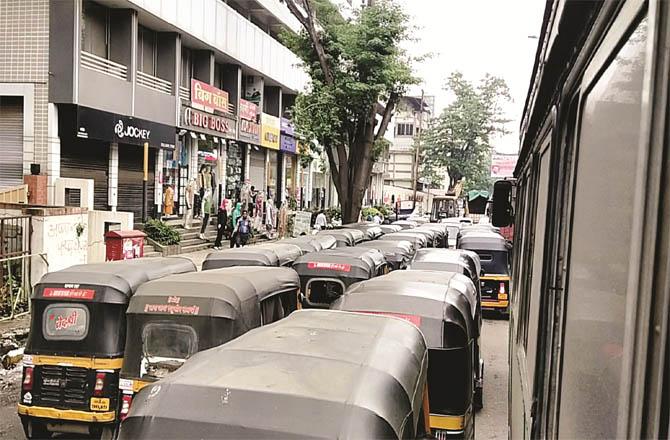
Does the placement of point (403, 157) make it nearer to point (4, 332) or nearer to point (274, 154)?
point (274, 154)

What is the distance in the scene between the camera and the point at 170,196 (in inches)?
881

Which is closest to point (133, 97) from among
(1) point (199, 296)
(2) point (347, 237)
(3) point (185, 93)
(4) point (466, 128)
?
(3) point (185, 93)

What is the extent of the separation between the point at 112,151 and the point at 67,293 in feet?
43.7

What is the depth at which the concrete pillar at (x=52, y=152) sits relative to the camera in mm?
16266

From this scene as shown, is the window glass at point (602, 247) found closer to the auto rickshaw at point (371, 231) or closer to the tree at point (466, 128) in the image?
the auto rickshaw at point (371, 231)

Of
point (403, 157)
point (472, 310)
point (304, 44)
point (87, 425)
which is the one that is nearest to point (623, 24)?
point (472, 310)

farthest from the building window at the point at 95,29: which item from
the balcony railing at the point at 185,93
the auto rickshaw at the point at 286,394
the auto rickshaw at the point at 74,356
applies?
the auto rickshaw at the point at 286,394

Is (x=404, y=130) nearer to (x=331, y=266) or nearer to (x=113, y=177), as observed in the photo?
(x=113, y=177)

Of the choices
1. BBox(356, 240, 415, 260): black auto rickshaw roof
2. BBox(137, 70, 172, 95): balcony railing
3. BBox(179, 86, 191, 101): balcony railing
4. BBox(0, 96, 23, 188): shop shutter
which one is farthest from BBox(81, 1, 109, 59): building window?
BBox(356, 240, 415, 260): black auto rickshaw roof

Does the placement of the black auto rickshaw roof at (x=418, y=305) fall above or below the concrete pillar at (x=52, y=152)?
below

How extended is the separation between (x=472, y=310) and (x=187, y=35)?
61.8 ft

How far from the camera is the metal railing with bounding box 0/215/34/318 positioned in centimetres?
1154

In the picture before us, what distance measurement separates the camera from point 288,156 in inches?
1443

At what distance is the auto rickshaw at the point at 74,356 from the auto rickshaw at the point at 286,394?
3.58 metres
